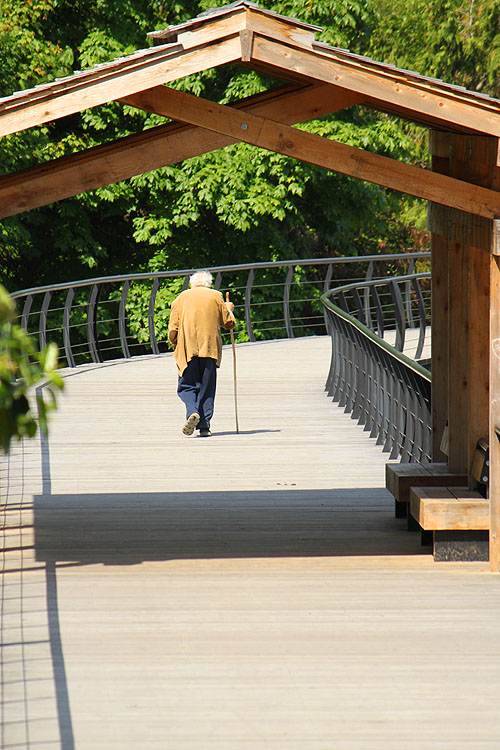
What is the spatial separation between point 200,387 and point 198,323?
62 centimetres

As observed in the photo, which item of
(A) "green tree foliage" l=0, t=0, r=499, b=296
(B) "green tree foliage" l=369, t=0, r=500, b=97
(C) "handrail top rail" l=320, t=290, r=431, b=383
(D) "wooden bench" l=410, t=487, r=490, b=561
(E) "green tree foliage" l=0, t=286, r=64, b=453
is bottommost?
(D) "wooden bench" l=410, t=487, r=490, b=561

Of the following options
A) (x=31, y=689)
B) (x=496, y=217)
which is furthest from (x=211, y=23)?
(x=31, y=689)

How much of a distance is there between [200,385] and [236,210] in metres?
11.9

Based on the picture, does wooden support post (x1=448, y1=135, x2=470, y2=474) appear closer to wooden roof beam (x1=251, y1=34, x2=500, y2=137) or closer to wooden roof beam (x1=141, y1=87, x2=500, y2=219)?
wooden roof beam (x1=141, y1=87, x2=500, y2=219)

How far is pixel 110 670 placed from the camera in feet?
15.7

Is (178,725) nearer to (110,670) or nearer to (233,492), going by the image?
(110,670)

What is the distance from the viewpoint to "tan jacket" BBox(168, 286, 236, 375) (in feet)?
33.4

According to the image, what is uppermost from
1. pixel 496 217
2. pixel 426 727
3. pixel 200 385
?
pixel 496 217

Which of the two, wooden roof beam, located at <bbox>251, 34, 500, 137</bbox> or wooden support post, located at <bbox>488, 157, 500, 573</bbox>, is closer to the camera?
wooden roof beam, located at <bbox>251, 34, 500, 137</bbox>

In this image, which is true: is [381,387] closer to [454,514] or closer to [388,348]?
[388,348]

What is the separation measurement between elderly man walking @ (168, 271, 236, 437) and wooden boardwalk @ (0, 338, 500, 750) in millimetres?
662

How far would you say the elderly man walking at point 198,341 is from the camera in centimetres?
1019

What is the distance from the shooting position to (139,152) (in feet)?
21.7

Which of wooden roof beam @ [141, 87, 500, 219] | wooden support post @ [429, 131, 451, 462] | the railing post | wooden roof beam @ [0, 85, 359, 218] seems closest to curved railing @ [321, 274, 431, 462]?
wooden support post @ [429, 131, 451, 462]
